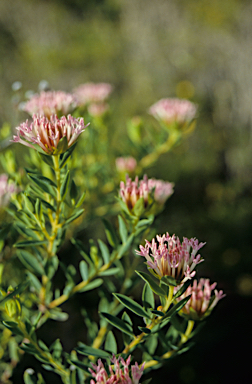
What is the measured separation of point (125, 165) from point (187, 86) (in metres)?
2.61

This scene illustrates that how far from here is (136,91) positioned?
3348 mm

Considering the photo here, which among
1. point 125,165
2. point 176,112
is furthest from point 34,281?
point 176,112

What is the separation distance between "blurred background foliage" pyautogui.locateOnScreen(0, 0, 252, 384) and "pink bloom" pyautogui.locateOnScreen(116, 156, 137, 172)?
11cm

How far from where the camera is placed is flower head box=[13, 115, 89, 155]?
0.30m

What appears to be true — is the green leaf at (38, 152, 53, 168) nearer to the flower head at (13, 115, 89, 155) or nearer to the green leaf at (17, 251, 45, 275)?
the flower head at (13, 115, 89, 155)

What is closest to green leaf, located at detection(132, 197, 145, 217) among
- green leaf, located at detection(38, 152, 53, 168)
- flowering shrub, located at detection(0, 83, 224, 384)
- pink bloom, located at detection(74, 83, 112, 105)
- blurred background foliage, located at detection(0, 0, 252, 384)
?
flowering shrub, located at detection(0, 83, 224, 384)

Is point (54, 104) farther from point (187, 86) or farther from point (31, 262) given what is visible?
point (187, 86)

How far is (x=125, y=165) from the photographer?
1.92 feet

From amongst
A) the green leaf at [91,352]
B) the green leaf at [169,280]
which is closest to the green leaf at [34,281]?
the green leaf at [91,352]

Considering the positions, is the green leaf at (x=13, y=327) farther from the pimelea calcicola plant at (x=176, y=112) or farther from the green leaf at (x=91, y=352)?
the pimelea calcicola plant at (x=176, y=112)

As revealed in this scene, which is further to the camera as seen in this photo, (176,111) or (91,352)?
(176,111)

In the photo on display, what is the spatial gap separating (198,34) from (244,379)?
2965 mm

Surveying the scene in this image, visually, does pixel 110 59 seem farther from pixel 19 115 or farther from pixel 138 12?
pixel 19 115

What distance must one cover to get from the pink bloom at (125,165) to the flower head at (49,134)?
10.1 inches
